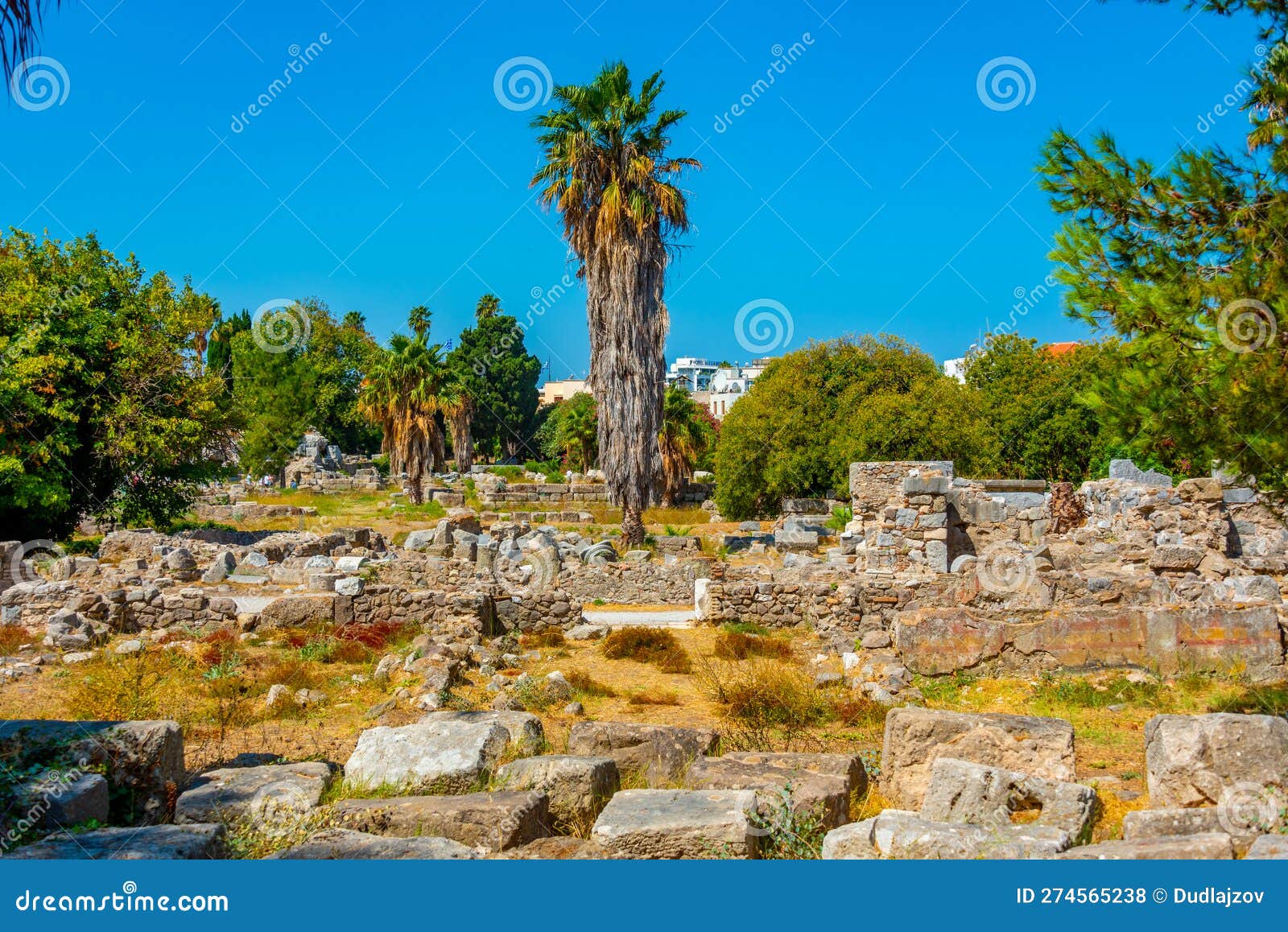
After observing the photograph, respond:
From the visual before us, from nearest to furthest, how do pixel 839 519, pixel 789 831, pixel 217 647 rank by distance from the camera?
pixel 789 831 → pixel 217 647 → pixel 839 519

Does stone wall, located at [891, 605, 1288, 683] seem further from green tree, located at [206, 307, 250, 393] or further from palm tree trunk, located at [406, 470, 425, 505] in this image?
green tree, located at [206, 307, 250, 393]

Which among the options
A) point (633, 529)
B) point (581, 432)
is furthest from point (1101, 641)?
point (581, 432)

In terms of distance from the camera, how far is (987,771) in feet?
19.0

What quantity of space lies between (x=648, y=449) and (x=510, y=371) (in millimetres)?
49426

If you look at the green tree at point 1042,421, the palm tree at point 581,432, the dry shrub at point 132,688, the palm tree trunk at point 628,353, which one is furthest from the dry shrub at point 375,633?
the palm tree at point 581,432

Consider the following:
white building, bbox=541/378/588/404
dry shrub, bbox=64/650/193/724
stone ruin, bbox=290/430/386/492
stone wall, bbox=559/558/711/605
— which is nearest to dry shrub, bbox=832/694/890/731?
dry shrub, bbox=64/650/193/724

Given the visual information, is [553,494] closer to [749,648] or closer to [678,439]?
[678,439]

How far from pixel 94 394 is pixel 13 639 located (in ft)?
34.8

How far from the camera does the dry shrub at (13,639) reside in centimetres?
1259

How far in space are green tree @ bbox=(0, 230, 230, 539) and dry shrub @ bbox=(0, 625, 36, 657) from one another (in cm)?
767

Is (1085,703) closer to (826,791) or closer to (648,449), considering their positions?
(826,791)

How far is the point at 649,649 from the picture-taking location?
43.9ft

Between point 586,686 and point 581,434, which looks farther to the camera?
point 581,434

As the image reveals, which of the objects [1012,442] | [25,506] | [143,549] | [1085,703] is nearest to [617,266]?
[143,549]
